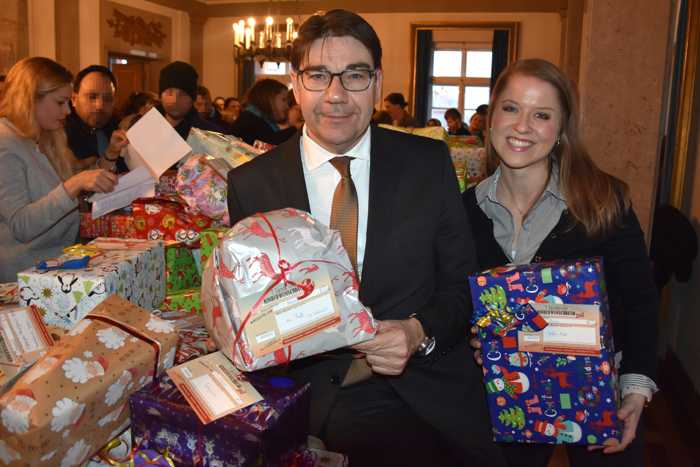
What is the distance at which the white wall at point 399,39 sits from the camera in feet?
33.1

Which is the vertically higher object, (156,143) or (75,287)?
(156,143)

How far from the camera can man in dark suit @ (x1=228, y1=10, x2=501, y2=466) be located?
51.0 inches

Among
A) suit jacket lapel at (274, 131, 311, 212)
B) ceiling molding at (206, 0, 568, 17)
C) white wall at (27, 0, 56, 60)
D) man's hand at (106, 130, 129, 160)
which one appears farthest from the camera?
ceiling molding at (206, 0, 568, 17)

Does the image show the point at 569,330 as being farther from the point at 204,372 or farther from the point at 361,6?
the point at 361,6

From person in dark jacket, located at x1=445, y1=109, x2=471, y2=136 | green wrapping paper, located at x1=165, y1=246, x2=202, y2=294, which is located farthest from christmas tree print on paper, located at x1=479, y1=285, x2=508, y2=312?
person in dark jacket, located at x1=445, y1=109, x2=471, y2=136

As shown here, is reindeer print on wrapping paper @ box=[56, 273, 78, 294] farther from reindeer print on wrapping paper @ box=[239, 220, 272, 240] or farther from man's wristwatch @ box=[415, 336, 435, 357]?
man's wristwatch @ box=[415, 336, 435, 357]

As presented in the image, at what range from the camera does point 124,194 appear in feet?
6.24

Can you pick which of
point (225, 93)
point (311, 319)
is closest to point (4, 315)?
point (311, 319)

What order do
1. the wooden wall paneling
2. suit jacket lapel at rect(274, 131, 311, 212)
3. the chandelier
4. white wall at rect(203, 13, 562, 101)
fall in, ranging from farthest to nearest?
1. white wall at rect(203, 13, 562, 101)
2. the wooden wall paneling
3. the chandelier
4. suit jacket lapel at rect(274, 131, 311, 212)

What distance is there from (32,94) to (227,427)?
168cm

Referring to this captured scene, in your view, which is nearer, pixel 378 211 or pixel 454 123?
pixel 378 211

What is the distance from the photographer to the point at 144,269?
59.7 inches

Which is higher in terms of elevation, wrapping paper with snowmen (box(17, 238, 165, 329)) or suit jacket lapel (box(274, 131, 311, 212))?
suit jacket lapel (box(274, 131, 311, 212))

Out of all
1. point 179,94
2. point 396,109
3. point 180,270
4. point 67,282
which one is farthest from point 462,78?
point 67,282
